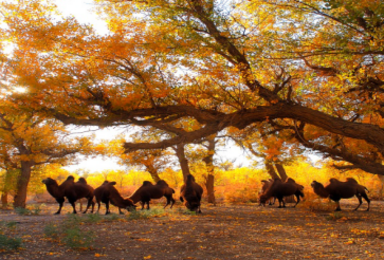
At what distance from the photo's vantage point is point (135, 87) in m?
9.16

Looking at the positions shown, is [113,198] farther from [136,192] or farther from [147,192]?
[147,192]

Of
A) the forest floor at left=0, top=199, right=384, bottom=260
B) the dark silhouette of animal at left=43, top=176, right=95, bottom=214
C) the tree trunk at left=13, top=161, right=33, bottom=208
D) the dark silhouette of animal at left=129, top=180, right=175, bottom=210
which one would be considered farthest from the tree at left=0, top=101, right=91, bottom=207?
the forest floor at left=0, top=199, right=384, bottom=260

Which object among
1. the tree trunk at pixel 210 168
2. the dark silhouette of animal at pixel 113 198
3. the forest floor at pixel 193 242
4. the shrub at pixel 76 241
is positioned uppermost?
the tree trunk at pixel 210 168

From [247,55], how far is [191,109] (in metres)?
2.20

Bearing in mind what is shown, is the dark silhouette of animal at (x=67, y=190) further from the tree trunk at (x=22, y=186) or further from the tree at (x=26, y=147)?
the tree trunk at (x=22, y=186)

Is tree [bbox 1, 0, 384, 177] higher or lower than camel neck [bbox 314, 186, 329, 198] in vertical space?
higher

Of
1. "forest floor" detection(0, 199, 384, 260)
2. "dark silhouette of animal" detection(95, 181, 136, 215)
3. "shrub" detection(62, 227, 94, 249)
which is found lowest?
"forest floor" detection(0, 199, 384, 260)

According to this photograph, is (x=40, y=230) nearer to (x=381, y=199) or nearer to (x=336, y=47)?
(x=336, y=47)

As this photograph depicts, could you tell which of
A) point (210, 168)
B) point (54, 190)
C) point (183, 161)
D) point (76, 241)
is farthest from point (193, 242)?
point (210, 168)

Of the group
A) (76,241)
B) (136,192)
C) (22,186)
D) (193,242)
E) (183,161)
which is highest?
(183,161)

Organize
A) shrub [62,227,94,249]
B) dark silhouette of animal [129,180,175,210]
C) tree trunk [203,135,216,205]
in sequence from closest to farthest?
shrub [62,227,94,249] → dark silhouette of animal [129,180,175,210] → tree trunk [203,135,216,205]

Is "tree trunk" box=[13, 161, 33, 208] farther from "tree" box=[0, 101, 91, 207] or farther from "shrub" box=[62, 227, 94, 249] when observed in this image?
"shrub" box=[62, 227, 94, 249]

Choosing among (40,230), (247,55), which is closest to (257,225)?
(247,55)

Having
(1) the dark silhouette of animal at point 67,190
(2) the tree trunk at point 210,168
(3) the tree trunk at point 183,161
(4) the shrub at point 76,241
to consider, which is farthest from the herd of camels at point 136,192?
(4) the shrub at point 76,241
